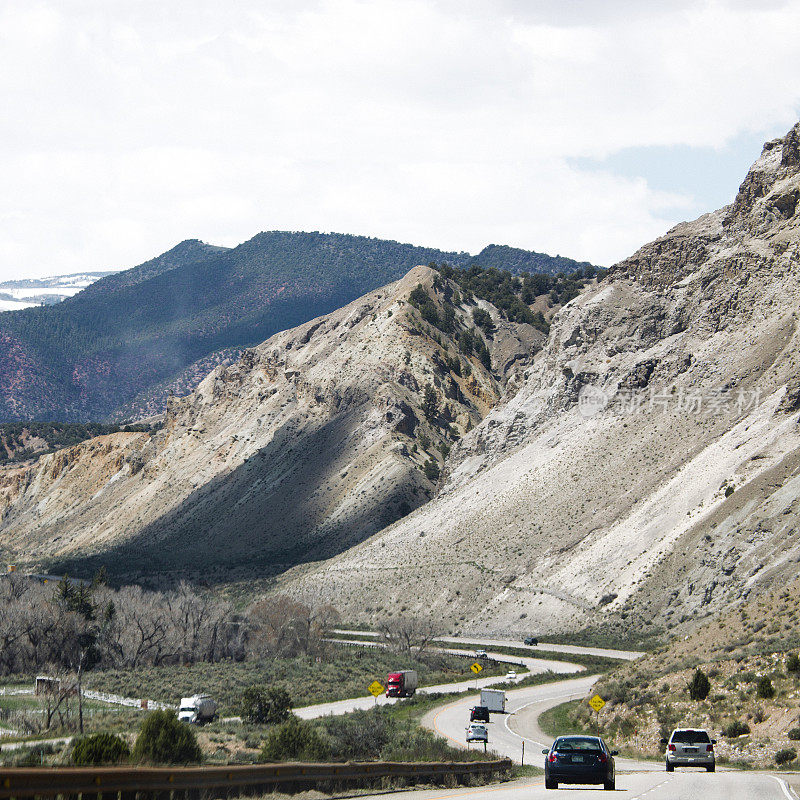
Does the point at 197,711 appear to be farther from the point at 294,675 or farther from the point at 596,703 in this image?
the point at 294,675

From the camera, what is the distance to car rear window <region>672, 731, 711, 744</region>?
95.8ft

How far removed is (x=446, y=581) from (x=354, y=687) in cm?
2996

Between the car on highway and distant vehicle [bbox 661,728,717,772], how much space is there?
6336mm

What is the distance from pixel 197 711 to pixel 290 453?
9032 cm

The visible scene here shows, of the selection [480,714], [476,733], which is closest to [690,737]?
[476,733]

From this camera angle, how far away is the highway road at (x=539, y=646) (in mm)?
65688

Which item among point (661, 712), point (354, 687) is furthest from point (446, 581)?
point (661, 712)

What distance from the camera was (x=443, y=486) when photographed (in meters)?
111

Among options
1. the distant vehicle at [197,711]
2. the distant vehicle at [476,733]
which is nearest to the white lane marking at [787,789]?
the distant vehicle at [476,733]

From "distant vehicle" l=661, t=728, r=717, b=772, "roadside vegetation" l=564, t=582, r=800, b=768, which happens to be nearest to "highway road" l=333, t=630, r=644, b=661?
"roadside vegetation" l=564, t=582, r=800, b=768

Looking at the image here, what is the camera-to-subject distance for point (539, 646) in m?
75.7

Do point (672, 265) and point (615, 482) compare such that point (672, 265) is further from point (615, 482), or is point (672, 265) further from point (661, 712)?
point (661, 712)

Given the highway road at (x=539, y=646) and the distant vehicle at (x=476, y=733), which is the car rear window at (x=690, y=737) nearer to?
the distant vehicle at (x=476, y=733)

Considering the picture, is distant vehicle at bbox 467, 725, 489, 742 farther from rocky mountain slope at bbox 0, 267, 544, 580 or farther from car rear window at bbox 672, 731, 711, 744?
rocky mountain slope at bbox 0, 267, 544, 580
